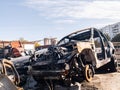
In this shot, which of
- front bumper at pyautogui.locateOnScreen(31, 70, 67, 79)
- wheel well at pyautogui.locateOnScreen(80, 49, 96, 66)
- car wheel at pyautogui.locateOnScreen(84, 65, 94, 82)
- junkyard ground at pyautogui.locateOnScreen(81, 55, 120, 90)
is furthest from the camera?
wheel well at pyautogui.locateOnScreen(80, 49, 96, 66)

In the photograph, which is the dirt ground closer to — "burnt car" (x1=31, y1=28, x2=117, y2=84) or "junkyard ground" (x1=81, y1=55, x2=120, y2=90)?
"junkyard ground" (x1=81, y1=55, x2=120, y2=90)

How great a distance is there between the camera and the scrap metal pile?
29.4 ft

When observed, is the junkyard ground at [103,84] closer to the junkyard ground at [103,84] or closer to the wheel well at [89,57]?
the junkyard ground at [103,84]

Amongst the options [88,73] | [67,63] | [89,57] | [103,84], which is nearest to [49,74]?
[67,63]

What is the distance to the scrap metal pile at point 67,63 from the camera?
29.4ft

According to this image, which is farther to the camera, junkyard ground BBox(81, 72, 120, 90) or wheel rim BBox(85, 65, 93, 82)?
junkyard ground BBox(81, 72, 120, 90)

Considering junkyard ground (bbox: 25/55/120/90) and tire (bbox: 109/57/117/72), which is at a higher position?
tire (bbox: 109/57/117/72)

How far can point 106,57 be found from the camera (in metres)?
11.1

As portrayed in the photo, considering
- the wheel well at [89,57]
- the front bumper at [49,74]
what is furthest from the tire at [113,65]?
the front bumper at [49,74]

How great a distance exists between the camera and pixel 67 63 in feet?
29.1

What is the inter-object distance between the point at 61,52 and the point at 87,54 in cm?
100

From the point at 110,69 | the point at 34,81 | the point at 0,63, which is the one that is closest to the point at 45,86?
the point at 34,81

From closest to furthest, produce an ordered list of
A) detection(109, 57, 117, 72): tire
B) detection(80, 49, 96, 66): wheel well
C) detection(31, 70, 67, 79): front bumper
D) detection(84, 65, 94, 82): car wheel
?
1. detection(31, 70, 67, 79): front bumper
2. detection(84, 65, 94, 82): car wheel
3. detection(80, 49, 96, 66): wheel well
4. detection(109, 57, 117, 72): tire

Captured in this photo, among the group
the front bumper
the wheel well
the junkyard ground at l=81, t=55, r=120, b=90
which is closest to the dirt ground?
the junkyard ground at l=81, t=55, r=120, b=90
